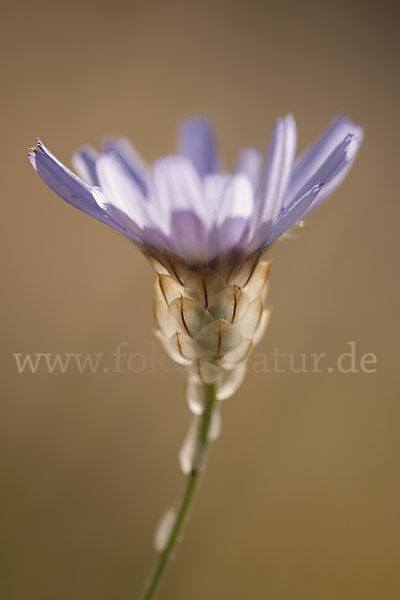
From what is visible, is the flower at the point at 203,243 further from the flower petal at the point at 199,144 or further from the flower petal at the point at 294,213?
the flower petal at the point at 199,144

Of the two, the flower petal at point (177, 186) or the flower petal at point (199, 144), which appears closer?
the flower petal at point (177, 186)

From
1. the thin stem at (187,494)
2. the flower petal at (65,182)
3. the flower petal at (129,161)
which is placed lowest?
the thin stem at (187,494)

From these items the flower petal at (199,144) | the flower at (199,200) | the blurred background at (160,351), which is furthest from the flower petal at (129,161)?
the blurred background at (160,351)

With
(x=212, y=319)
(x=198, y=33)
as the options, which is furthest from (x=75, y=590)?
(x=198, y=33)

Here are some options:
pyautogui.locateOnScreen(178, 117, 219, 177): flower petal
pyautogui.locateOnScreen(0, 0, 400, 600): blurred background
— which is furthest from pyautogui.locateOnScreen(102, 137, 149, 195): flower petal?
pyautogui.locateOnScreen(0, 0, 400, 600): blurred background

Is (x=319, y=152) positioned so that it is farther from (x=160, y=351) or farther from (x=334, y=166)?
(x=160, y=351)

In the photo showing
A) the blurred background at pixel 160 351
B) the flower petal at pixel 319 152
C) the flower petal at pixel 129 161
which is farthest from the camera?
the blurred background at pixel 160 351

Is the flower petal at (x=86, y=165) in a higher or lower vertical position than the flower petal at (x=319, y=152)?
lower
